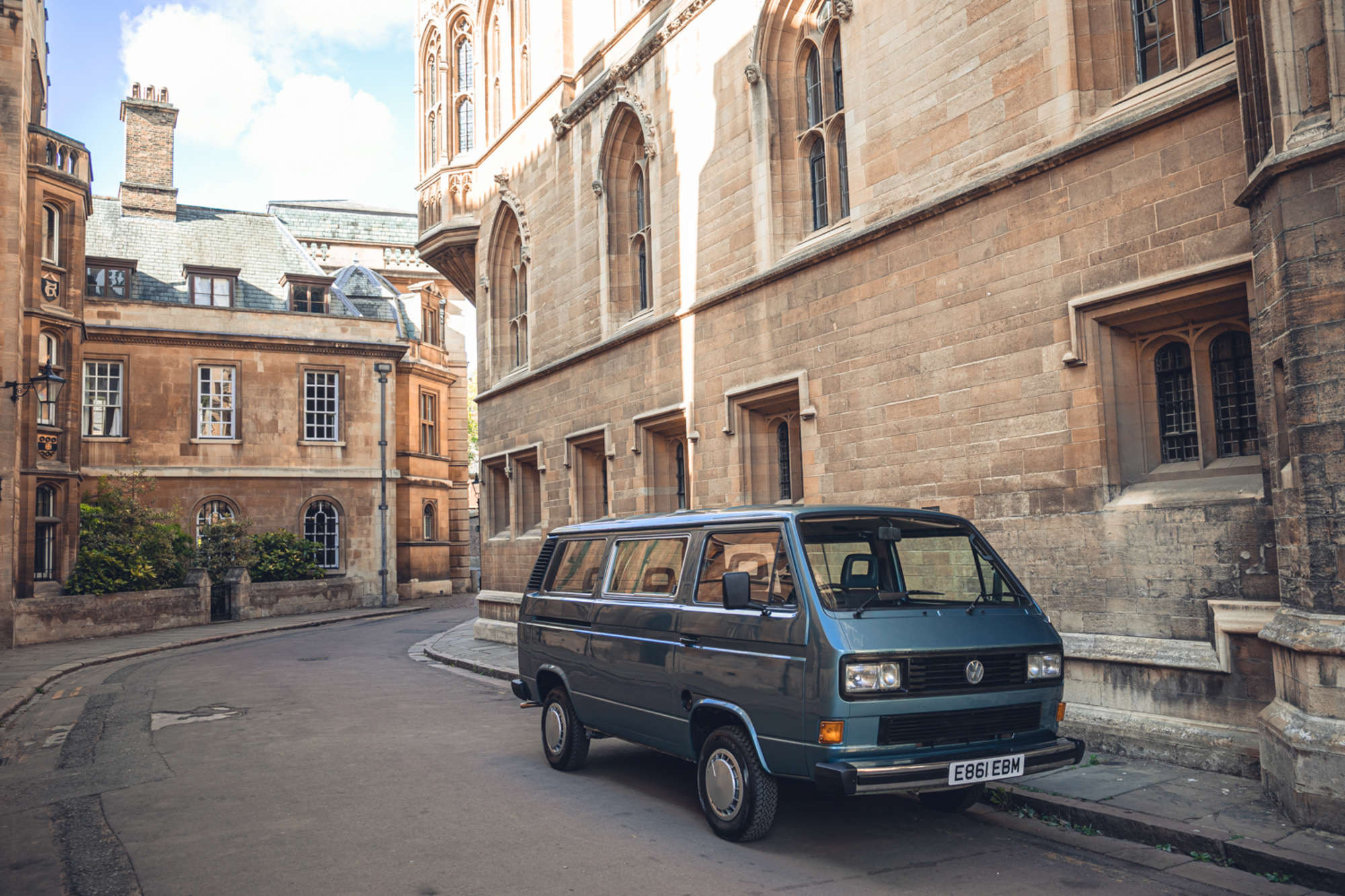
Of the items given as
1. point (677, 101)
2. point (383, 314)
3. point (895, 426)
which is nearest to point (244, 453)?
point (383, 314)

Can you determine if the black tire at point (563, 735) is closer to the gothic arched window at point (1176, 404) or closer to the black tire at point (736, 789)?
the black tire at point (736, 789)

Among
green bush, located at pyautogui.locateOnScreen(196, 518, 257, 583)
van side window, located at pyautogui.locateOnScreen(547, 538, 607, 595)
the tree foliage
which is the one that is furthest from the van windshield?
green bush, located at pyautogui.locateOnScreen(196, 518, 257, 583)

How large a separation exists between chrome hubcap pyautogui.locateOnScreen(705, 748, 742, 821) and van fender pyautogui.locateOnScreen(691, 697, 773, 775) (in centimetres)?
20

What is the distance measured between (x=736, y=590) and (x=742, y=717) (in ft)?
2.47

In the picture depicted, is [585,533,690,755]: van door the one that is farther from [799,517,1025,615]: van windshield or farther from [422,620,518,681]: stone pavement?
[422,620,518,681]: stone pavement

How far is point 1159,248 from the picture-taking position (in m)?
8.02

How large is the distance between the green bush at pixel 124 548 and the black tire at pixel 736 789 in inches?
877

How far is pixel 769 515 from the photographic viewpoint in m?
6.43

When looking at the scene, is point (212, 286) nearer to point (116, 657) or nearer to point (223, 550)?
point (223, 550)

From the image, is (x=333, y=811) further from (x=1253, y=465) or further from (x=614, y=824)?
(x=1253, y=465)

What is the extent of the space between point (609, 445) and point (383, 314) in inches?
996

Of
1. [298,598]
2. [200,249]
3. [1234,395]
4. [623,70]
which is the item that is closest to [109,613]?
[298,598]

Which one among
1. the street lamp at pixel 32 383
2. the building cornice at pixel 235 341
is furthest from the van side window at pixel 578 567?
the building cornice at pixel 235 341

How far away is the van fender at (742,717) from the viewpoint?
233 inches
